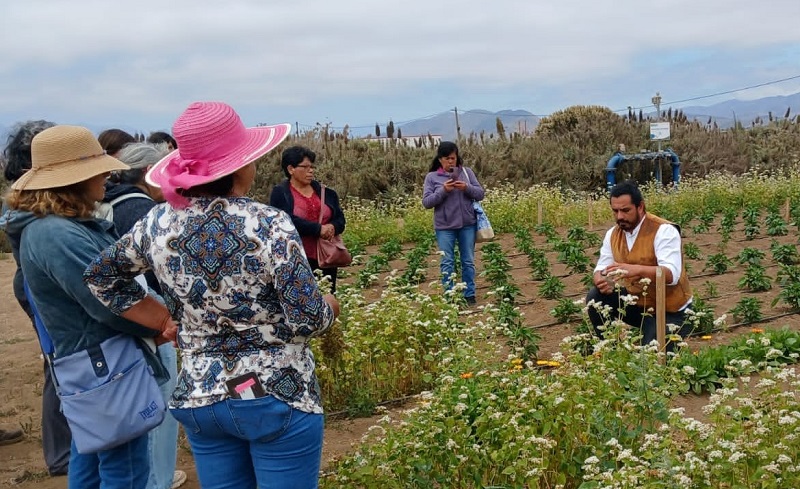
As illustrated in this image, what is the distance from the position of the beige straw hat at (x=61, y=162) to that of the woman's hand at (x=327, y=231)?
10.7 ft

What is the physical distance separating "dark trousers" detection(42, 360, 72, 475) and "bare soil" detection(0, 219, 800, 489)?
0.55 m

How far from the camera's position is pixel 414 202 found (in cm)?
1591

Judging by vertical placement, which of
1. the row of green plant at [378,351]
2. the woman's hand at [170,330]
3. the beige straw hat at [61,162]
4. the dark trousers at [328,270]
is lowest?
the row of green plant at [378,351]

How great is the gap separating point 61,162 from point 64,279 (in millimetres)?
470

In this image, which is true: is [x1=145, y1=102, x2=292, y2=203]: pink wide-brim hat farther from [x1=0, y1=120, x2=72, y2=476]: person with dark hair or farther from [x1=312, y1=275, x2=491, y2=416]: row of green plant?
[x1=312, y1=275, x2=491, y2=416]: row of green plant

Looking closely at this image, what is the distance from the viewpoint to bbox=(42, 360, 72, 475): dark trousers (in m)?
3.94

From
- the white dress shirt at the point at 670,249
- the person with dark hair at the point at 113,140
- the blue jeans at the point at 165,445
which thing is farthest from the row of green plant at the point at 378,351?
the person with dark hair at the point at 113,140

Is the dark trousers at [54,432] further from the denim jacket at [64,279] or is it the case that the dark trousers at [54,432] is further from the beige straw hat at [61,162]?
the beige straw hat at [61,162]

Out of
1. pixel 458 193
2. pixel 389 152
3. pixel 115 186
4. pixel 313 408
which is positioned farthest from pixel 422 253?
pixel 389 152

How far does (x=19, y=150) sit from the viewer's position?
3.60m

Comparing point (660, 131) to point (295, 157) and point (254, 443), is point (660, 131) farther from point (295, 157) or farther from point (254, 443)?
point (254, 443)

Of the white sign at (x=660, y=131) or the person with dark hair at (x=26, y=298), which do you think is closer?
the person with dark hair at (x=26, y=298)

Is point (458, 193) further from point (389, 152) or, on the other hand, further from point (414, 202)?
point (389, 152)

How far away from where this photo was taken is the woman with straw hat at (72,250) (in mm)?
2883
